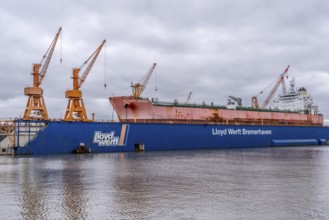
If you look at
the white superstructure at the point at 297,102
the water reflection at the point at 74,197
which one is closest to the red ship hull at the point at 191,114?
the white superstructure at the point at 297,102

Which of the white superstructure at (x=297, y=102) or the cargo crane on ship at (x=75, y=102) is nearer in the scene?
the cargo crane on ship at (x=75, y=102)

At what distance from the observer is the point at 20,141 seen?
1251 inches

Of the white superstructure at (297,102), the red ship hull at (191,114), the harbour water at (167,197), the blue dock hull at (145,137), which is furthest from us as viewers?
the white superstructure at (297,102)

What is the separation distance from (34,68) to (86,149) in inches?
700

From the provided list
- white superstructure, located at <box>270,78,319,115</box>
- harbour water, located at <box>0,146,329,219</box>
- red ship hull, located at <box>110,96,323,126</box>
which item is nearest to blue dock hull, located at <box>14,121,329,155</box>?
red ship hull, located at <box>110,96,323,126</box>

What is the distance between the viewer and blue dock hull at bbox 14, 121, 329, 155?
1220 inches

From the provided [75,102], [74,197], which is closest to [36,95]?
[75,102]

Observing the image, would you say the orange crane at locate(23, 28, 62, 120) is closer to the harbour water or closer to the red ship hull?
the red ship hull

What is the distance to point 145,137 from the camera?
36250 mm

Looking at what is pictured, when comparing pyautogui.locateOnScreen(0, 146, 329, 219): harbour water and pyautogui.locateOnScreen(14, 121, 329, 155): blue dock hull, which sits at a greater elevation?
pyautogui.locateOnScreen(14, 121, 329, 155): blue dock hull

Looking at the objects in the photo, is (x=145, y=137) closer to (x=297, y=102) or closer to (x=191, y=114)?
(x=191, y=114)

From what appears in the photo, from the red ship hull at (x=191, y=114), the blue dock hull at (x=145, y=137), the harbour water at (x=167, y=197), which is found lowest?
the harbour water at (x=167, y=197)

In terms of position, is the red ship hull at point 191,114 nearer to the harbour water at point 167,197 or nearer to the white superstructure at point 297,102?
the white superstructure at point 297,102

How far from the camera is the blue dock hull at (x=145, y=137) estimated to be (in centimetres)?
3099
